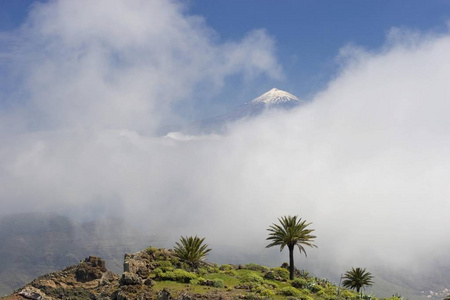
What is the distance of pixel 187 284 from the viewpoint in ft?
151

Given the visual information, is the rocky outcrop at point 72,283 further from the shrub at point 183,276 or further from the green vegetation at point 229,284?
the shrub at point 183,276

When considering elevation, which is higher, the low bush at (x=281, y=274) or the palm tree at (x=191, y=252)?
the palm tree at (x=191, y=252)

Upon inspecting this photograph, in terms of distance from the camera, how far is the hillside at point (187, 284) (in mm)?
42344

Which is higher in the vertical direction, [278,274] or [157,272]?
[278,274]

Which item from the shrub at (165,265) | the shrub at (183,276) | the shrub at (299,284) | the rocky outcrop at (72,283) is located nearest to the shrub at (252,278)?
the shrub at (299,284)

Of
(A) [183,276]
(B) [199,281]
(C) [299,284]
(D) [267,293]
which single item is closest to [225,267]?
(C) [299,284]

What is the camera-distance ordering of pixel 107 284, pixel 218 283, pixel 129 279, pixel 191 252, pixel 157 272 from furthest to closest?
1. pixel 107 284
2. pixel 191 252
3. pixel 157 272
4. pixel 218 283
5. pixel 129 279

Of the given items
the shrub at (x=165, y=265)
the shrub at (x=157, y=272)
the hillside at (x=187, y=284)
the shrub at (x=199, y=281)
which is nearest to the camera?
the hillside at (x=187, y=284)

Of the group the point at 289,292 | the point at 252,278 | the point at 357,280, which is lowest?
the point at 289,292

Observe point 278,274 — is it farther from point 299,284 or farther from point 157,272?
point 157,272

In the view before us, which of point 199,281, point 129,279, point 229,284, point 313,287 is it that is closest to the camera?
point 129,279

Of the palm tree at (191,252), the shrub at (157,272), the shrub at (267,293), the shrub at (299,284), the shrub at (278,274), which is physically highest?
the palm tree at (191,252)

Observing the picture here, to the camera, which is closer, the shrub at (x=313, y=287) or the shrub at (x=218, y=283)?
the shrub at (x=218, y=283)

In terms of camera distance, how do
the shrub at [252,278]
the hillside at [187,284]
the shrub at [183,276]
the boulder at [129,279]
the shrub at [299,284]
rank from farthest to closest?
the shrub at [299,284] < the shrub at [252,278] < the shrub at [183,276] < the boulder at [129,279] < the hillside at [187,284]
